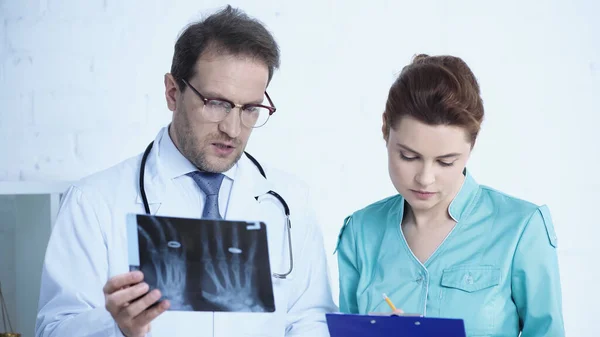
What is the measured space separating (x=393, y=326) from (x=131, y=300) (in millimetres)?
477

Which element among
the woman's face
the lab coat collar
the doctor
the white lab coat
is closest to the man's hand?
the white lab coat

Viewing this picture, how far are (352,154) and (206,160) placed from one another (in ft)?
3.13

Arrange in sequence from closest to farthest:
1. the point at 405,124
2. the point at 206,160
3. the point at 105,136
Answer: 1. the point at 405,124
2. the point at 206,160
3. the point at 105,136

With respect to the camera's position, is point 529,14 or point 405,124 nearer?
point 405,124

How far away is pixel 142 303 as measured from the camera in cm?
138

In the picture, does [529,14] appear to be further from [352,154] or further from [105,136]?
[105,136]

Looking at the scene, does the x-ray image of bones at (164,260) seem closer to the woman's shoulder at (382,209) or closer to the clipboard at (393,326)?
the clipboard at (393,326)

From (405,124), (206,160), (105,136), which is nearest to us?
(405,124)

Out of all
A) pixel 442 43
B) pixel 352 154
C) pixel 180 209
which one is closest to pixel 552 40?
pixel 442 43

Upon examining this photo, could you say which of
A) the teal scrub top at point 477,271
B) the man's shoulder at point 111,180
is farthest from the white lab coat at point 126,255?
the teal scrub top at point 477,271

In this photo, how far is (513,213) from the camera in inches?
71.2

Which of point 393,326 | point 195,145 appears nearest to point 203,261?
point 393,326

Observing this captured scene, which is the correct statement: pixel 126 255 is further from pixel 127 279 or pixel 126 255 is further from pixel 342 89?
pixel 342 89

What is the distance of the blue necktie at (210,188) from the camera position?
191 cm
